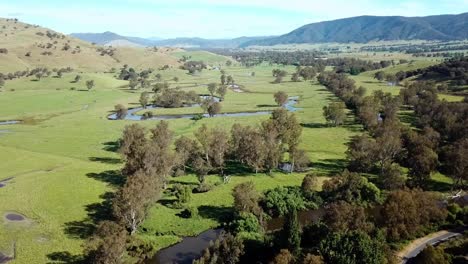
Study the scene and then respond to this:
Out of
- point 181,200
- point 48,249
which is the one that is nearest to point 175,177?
point 181,200

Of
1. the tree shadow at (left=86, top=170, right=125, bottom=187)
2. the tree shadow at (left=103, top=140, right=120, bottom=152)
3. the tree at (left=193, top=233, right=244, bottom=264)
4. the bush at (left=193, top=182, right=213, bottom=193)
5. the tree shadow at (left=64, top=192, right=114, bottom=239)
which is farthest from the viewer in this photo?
the tree shadow at (left=103, top=140, right=120, bottom=152)

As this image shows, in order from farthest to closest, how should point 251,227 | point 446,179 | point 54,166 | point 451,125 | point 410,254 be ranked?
point 451,125 → point 54,166 → point 446,179 → point 251,227 → point 410,254

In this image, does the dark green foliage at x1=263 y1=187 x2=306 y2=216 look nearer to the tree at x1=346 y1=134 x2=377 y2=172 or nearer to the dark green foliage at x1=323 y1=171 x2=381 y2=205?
the dark green foliage at x1=323 y1=171 x2=381 y2=205

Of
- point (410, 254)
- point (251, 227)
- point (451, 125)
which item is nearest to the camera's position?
point (410, 254)

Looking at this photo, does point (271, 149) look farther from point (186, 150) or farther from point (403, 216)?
point (403, 216)

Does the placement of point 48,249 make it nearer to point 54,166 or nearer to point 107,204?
point 107,204

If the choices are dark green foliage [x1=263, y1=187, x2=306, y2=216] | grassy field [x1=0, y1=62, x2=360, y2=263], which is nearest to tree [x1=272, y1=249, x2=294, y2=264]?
grassy field [x1=0, y1=62, x2=360, y2=263]
